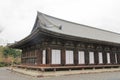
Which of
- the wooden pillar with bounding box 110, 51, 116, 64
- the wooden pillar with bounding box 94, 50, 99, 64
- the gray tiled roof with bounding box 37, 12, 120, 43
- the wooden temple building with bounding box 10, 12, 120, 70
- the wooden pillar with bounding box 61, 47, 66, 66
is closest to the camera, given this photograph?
the wooden temple building with bounding box 10, 12, 120, 70

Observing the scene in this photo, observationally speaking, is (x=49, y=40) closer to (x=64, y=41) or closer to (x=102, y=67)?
(x=64, y=41)

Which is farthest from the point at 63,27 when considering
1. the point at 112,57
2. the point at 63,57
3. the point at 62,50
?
the point at 112,57

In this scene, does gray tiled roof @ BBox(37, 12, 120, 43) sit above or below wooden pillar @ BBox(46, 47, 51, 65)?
above

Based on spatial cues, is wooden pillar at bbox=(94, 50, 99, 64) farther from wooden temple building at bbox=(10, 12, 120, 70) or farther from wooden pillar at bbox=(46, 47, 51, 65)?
wooden pillar at bbox=(46, 47, 51, 65)

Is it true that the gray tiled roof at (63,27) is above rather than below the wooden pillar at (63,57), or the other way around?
above

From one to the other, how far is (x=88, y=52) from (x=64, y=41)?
4.13m

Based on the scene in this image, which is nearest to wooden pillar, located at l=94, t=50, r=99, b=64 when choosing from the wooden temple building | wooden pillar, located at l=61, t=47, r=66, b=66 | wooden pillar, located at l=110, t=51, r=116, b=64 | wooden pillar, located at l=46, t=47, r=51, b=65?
the wooden temple building

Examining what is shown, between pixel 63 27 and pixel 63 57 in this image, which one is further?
pixel 63 27

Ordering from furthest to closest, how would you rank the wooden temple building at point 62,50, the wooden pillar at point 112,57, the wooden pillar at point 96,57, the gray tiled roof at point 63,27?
the wooden pillar at point 112,57, the wooden pillar at point 96,57, the gray tiled roof at point 63,27, the wooden temple building at point 62,50

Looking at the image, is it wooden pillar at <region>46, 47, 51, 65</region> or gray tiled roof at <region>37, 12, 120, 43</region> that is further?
gray tiled roof at <region>37, 12, 120, 43</region>

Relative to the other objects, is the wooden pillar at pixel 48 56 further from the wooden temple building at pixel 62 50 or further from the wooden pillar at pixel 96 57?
the wooden pillar at pixel 96 57

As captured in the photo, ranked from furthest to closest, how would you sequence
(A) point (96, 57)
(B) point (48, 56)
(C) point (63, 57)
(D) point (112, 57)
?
(D) point (112, 57) → (A) point (96, 57) → (C) point (63, 57) → (B) point (48, 56)

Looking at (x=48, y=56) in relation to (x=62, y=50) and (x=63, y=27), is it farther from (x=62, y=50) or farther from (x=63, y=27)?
(x=63, y=27)

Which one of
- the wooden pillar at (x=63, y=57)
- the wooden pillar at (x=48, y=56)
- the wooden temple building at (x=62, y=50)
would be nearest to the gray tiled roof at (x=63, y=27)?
the wooden temple building at (x=62, y=50)
